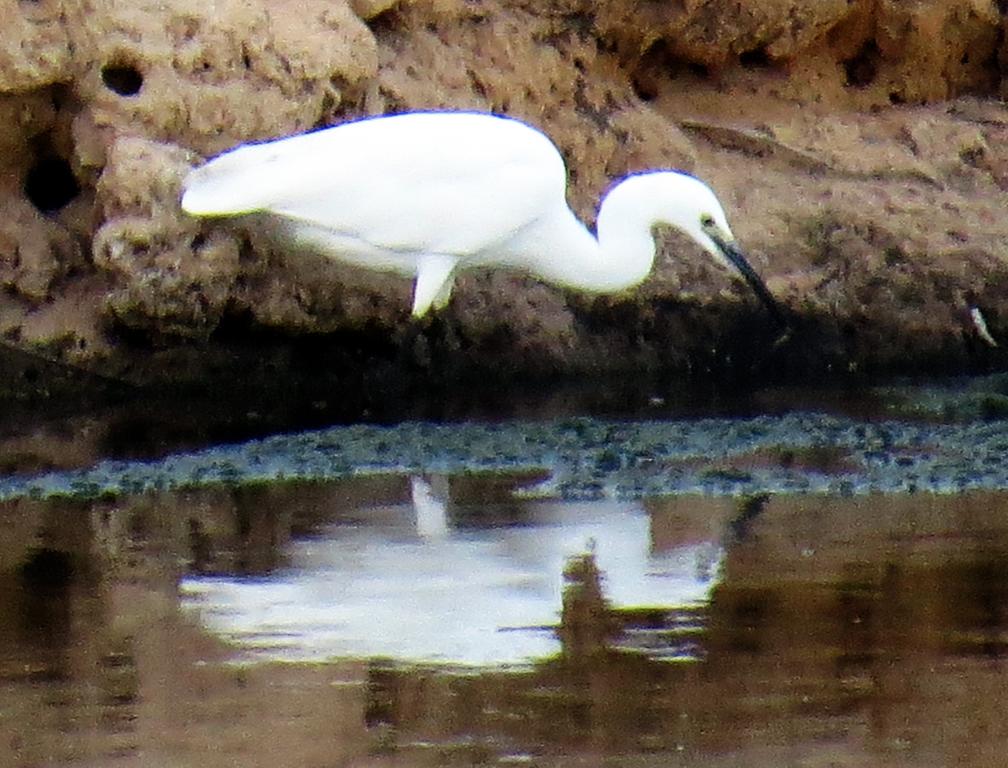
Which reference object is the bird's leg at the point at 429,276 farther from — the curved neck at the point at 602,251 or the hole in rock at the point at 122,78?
the hole in rock at the point at 122,78

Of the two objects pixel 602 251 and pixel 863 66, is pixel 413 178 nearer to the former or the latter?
pixel 602 251

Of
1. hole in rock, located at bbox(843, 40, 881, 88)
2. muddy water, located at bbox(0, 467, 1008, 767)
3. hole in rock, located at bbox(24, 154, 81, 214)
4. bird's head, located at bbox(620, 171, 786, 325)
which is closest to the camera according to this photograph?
muddy water, located at bbox(0, 467, 1008, 767)

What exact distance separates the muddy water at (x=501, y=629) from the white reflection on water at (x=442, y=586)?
0.01 m

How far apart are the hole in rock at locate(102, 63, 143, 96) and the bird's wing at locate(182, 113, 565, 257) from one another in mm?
580

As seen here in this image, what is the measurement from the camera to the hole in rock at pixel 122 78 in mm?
8477

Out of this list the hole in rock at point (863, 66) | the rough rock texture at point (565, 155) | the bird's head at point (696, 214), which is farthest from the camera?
the hole in rock at point (863, 66)

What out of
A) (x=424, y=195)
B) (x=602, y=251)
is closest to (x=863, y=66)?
(x=602, y=251)

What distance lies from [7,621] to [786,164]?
18.6 feet

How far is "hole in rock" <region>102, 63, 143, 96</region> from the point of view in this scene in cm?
848

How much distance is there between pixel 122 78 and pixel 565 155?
2.20 m

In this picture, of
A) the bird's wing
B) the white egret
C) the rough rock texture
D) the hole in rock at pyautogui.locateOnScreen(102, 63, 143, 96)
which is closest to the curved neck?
the white egret

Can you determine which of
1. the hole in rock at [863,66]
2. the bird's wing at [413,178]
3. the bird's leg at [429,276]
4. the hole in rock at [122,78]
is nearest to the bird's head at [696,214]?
the bird's wing at [413,178]

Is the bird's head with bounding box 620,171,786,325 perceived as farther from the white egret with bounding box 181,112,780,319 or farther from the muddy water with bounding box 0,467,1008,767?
the muddy water with bounding box 0,467,1008,767

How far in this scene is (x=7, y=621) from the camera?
17.3 ft
